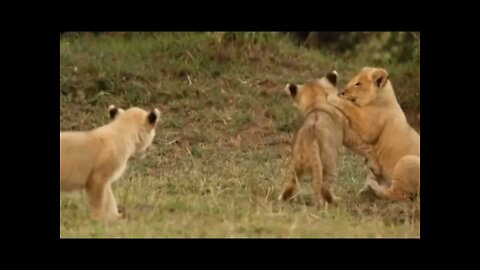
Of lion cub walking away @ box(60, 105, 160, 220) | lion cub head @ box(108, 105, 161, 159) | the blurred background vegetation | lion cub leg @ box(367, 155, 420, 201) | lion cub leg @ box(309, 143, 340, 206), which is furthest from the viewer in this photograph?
the blurred background vegetation

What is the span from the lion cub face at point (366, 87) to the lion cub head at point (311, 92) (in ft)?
0.54

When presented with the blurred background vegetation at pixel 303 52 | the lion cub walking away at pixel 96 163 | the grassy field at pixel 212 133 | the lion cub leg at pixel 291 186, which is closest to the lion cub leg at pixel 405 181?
the grassy field at pixel 212 133

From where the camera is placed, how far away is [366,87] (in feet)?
31.8

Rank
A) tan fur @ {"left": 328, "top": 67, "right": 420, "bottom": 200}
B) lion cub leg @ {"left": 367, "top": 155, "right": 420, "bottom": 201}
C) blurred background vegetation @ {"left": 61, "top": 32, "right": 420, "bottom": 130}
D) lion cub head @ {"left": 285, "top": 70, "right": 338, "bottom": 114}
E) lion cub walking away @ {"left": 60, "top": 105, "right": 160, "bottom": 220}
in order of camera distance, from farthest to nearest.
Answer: blurred background vegetation @ {"left": 61, "top": 32, "right": 420, "bottom": 130} → lion cub head @ {"left": 285, "top": 70, "right": 338, "bottom": 114} → tan fur @ {"left": 328, "top": 67, "right": 420, "bottom": 200} → lion cub leg @ {"left": 367, "top": 155, "right": 420, "bottom": 201} → lion cub walking away @ {"left": 60, "top": 105, "right": 160, "bottom": 220}

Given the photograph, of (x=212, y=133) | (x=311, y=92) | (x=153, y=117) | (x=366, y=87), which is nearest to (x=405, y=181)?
(x=366, y=87)

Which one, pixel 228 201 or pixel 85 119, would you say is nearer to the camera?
pixel 228 201

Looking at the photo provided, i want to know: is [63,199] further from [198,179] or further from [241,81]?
[241,81]

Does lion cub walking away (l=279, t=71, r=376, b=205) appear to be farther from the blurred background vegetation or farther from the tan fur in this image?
the blurred background vegetation

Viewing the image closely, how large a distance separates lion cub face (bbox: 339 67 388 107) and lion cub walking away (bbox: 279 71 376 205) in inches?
10.1

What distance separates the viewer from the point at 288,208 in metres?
8.76

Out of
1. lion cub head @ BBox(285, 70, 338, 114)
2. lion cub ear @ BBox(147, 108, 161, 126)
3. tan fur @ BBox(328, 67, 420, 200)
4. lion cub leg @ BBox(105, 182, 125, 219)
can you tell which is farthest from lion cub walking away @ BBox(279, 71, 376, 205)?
lion cub leg @ BBox(105, 182, 125, 219)

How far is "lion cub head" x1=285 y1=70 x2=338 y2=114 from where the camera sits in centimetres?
956
